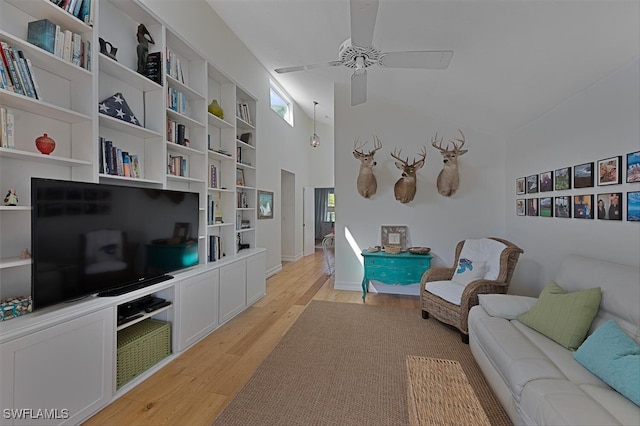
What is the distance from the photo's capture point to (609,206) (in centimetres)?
214

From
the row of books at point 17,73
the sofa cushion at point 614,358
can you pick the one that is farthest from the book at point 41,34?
the sofa cushion at point 614,358

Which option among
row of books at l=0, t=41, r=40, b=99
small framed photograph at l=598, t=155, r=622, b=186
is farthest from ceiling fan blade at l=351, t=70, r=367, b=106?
row of books at l=0, t=41, r=40, b=99

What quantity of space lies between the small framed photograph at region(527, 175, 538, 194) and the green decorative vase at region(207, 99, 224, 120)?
3.91m

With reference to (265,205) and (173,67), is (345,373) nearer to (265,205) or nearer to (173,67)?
(173,67)

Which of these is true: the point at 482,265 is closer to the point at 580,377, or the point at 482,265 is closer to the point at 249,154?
the point at 580,377

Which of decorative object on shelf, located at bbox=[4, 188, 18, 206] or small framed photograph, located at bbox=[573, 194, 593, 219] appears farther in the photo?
small framed photograph, located at bbox=[573, 194, 593, 219]

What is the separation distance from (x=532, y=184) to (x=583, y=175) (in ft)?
2.92

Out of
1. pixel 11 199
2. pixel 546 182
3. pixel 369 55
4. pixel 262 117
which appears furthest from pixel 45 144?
pixel 546 182

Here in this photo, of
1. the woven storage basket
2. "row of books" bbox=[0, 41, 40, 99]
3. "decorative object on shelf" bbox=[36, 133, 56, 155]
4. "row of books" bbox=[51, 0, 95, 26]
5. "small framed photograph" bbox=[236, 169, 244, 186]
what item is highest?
"row of books" bbox=[51, 0, 95, 26]

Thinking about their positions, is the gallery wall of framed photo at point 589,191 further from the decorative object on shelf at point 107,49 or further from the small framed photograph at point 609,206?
the decorative object on shelf at point 107,49

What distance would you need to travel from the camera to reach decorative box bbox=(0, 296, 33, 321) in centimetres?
155

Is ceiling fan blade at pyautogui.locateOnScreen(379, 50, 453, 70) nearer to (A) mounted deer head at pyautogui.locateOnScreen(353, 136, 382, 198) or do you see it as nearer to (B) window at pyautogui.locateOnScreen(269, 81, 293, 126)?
(A) mounted deer head at pyautogui.locateOnScreen(353, 136, 382, 198)

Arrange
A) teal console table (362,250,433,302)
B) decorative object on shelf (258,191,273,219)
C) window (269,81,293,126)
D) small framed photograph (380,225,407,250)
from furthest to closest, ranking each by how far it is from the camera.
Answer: window (269,81,293,126), decorative object on shelf (258,191,273,219), small framed photograph (380,225,407,250), teal console table (362,250,433,302)

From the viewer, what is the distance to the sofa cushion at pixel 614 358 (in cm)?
126
